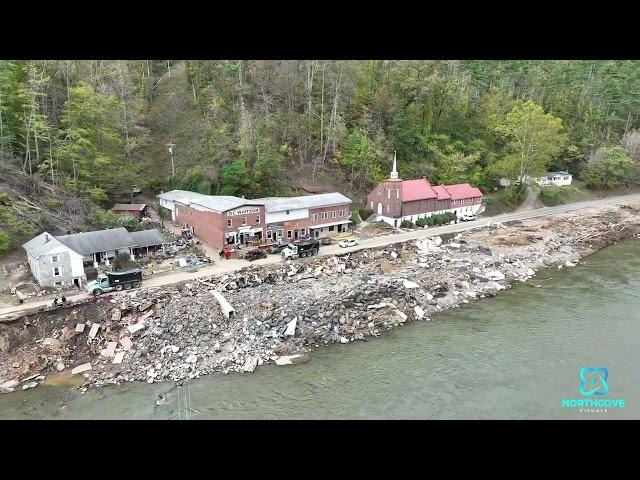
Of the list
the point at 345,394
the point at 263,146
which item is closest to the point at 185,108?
the point at 263,146

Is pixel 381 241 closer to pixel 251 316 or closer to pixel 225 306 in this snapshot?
pixel 251 316

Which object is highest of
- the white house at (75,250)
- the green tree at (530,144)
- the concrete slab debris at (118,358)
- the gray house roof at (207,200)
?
the green tree at (530,144)

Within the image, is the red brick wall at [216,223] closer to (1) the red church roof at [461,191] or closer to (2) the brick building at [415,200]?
(2) the brick building at [415,200]

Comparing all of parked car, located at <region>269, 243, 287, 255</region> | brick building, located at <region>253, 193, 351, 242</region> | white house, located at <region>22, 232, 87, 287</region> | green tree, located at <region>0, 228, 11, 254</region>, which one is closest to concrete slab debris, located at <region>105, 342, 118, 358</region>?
white house, located at <region>22, 232, 87, 287</region>

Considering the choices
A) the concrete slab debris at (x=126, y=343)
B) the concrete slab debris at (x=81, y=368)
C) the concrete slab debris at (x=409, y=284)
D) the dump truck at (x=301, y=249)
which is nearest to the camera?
the concrete slab debris at (x=81, y=368)

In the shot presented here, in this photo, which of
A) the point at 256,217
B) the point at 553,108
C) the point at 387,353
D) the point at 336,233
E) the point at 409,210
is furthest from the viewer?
the point at 553,108

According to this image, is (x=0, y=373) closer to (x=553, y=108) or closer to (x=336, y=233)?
(x=336, y=233)

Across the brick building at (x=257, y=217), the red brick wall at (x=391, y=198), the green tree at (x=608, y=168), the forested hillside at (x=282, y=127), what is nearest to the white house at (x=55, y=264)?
the brick building at (x=257, y=217)
